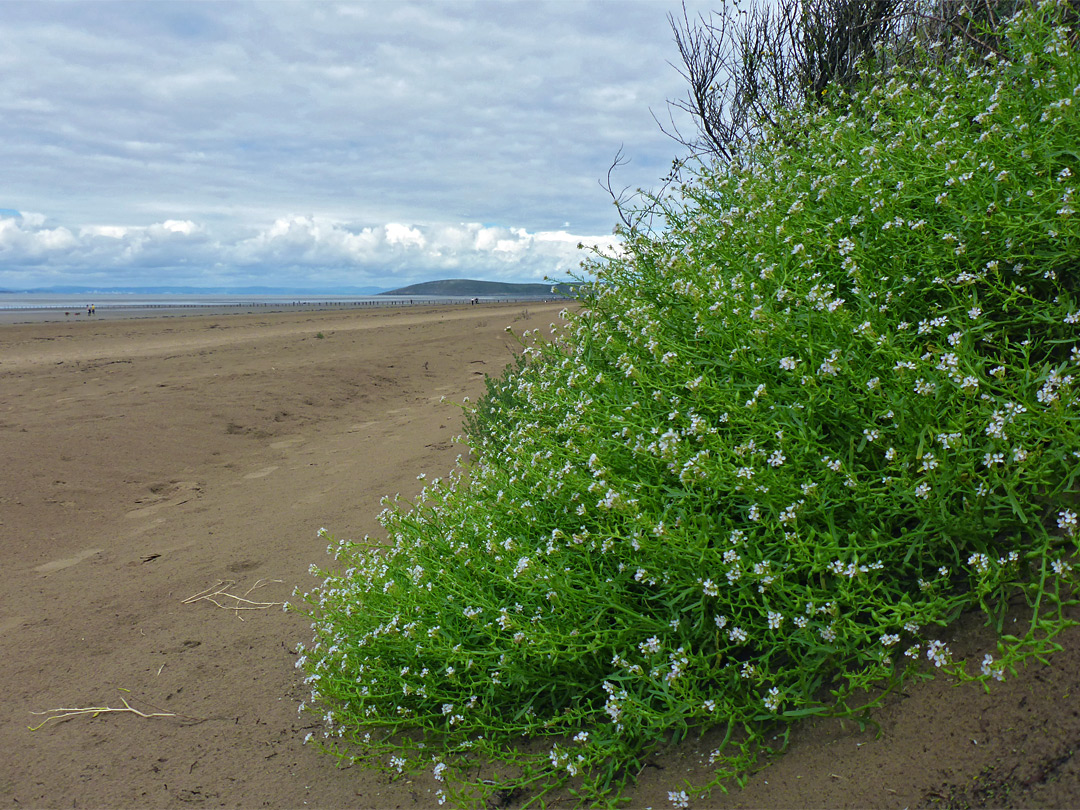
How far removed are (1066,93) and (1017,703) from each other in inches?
110

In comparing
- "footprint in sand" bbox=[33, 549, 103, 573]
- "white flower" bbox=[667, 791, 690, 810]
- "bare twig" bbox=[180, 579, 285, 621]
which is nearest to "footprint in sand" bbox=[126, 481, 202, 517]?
"footprint in sand" bbox=[33, 549, 103, 573]

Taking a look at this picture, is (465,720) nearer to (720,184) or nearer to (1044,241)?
(1044,241)

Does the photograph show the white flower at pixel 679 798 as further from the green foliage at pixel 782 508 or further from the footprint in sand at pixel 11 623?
the footprint in sand at pixel 11 623

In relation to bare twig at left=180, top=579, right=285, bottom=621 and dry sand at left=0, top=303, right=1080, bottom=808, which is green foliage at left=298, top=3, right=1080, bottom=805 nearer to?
dry sand at left=0, top=303, right=1080, bottom=808

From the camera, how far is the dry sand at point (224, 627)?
233 cm

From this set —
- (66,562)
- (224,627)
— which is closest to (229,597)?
(224,627)

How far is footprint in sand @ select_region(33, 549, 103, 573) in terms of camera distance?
6.08 meters

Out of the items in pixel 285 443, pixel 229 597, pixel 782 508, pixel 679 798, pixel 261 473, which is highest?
pixel 782 508

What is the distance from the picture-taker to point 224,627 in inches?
189

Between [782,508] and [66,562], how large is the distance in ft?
20.5

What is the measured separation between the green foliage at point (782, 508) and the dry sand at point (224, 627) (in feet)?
0.55

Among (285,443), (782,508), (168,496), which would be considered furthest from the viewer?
(285,443)

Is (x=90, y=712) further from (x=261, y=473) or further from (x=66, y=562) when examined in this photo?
(x=261, y=473)

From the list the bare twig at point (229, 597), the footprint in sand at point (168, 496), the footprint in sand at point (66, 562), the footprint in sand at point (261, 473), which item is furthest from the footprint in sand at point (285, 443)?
the bare twig at point (229, 597)
